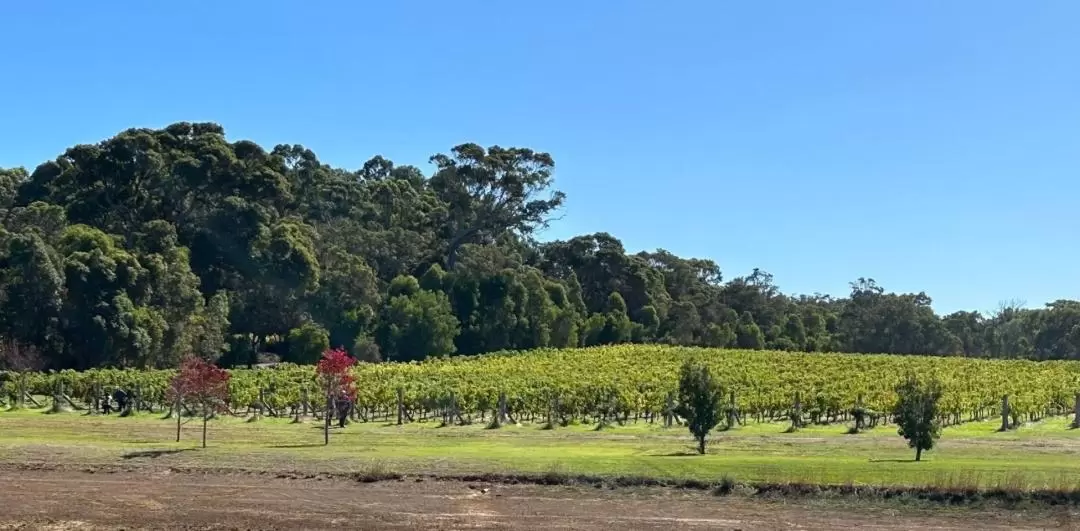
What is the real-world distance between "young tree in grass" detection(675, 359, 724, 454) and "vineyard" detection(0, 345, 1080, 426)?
6496 millimetres

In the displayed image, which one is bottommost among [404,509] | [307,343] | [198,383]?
[404,509]

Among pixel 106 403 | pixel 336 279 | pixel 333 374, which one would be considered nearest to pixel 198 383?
pixel 333 374

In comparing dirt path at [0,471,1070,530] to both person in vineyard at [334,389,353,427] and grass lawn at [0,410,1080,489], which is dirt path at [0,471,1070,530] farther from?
person in vineyard at [334,389,353,427]

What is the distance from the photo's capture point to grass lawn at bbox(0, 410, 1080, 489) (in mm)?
23781

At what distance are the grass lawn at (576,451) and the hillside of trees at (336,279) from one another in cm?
2402

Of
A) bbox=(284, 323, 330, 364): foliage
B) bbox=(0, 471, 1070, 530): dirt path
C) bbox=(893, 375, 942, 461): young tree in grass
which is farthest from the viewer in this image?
bbox=(284, 323, 330, 364): foliage

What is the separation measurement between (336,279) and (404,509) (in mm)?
65758

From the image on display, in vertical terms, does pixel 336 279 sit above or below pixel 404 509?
above

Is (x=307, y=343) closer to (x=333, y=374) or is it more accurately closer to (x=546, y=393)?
(x=546, y=393)

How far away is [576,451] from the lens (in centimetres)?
2958

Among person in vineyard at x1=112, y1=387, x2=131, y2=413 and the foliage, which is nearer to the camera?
person in vineyard at x1=112, y1=387, x2=131, y2=413

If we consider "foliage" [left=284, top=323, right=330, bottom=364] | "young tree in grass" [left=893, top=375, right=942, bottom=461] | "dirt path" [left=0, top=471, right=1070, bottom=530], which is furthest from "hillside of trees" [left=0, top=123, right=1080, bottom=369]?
"young tree in grass" [left=893, top=375, right=942, bottom=461]

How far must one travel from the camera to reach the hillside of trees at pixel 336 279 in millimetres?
62438

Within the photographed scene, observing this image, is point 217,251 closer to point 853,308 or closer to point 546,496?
point 546,496
